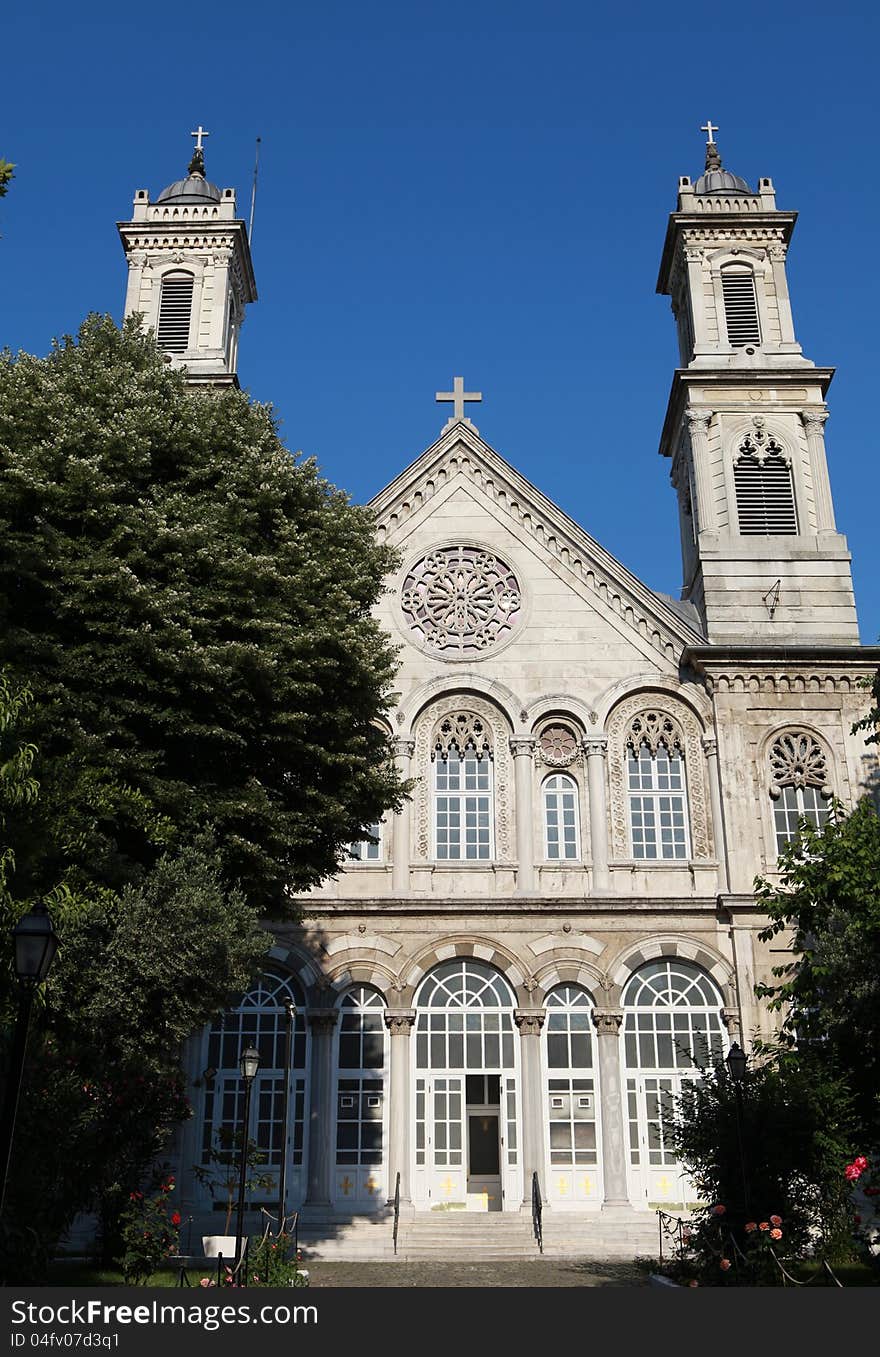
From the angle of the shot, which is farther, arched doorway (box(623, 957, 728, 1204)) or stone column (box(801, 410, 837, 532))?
stone column (box(801, 410, 837, 532))

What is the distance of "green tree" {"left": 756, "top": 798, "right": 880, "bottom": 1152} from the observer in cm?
2023

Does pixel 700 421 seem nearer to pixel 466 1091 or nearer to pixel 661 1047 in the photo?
pixel 661 1047

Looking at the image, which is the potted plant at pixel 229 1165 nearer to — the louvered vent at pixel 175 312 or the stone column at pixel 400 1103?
the stone column at pixel 400 1103

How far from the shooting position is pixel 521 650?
31188mm

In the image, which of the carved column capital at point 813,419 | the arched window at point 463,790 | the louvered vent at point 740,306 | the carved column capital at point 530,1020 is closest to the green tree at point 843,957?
the carved column capital at point 530,1020

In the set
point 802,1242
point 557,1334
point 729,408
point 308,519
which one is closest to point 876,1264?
point 802,1242

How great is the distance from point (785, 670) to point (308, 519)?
1448 cm

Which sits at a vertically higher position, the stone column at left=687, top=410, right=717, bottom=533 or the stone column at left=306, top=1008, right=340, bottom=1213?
the stone column at left=687, top=410, right=717, bottom=533

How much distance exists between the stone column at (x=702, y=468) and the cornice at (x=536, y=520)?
9.27ft

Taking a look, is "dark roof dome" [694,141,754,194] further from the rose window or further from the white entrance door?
the white entrance door

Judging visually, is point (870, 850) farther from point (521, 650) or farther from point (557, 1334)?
point (557, 1334)

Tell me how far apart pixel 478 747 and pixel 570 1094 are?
8246mm

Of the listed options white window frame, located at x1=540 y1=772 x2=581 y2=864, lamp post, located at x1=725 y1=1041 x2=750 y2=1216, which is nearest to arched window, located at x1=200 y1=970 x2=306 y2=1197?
white window frame, located at x1=540 y1=772 x2=581 y2=864

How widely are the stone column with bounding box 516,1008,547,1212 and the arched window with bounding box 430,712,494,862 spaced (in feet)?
12.7
